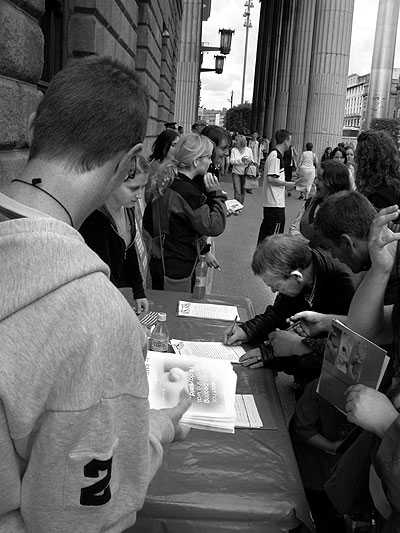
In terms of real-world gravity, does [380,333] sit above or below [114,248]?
below

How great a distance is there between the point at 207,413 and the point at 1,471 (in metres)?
1.21

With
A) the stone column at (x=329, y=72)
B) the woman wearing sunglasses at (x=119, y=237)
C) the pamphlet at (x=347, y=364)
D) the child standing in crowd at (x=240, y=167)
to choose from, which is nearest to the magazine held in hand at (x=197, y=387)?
the pamphlet at (x=347, y=364)

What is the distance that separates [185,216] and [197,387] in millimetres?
2293

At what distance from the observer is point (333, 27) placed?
17406 millimetres

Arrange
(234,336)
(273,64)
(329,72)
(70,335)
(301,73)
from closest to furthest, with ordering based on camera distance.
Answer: (70,335)
(234,336)
(329,72)
(301,73)
(273,64)

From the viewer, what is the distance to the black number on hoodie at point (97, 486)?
3.09ft

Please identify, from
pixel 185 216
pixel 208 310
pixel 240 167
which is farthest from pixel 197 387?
pixel 240 167

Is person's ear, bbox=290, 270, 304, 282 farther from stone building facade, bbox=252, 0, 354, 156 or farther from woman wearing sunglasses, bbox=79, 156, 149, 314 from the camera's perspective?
stone building facade, bbox=252, 0, 354, 156

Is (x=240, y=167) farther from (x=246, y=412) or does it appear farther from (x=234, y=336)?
(x=246, y=412)

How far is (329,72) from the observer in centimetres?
1764

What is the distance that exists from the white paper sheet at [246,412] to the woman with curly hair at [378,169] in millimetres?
2351

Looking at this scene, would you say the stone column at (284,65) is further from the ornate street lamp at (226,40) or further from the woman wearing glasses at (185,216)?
the woman wearing glasses at (185,216)

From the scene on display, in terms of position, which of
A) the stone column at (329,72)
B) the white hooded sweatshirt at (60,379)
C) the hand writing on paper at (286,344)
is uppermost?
the stone column at (329,72)

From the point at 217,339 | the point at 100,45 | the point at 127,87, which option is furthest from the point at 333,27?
the point at 127,87
